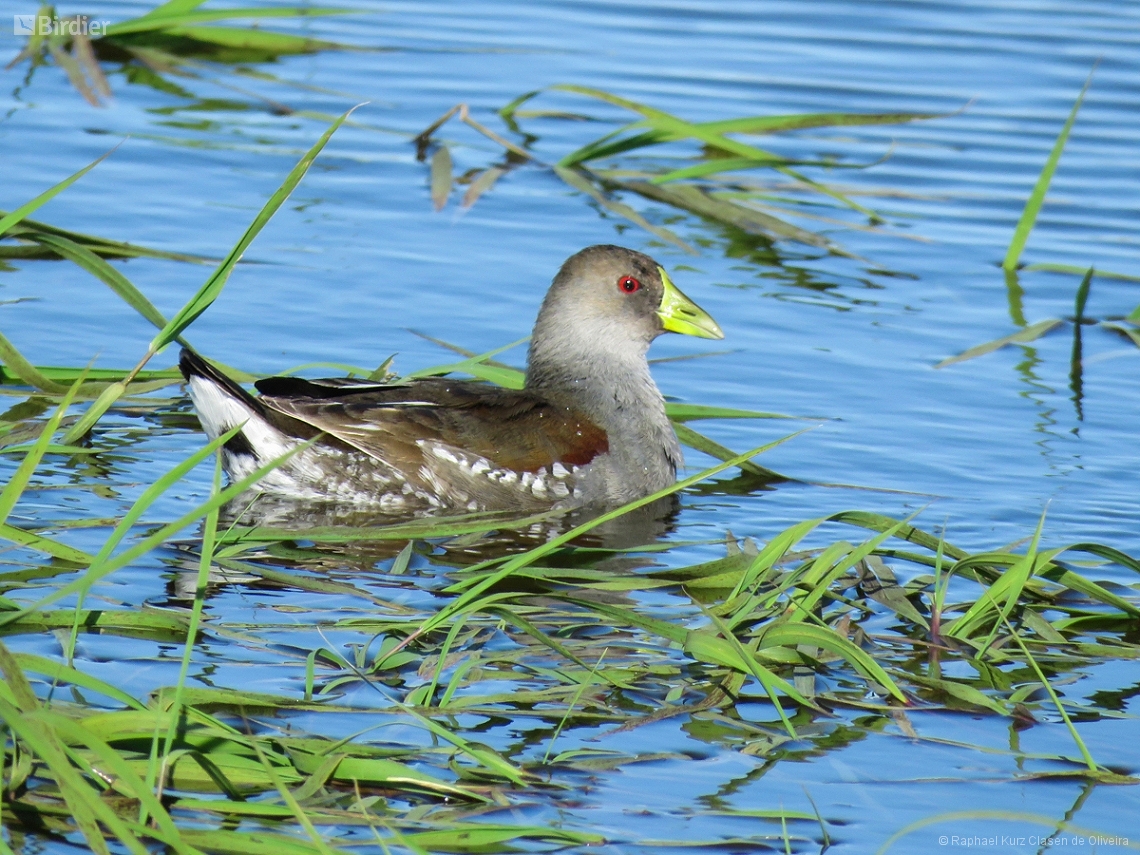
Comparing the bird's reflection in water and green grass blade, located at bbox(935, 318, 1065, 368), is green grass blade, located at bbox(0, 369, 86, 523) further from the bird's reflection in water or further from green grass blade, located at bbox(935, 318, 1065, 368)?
green grass blade, located at bbox(935, 318, 1065, 368)

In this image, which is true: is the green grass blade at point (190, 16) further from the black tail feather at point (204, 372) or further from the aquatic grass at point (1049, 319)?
the aquatic grass at point (1049, 319)

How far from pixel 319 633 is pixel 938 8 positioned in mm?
11675

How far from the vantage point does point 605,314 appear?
7.71 meters

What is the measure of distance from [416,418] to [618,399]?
1.15 meters

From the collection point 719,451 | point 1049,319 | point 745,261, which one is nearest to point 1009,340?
point 1049,319

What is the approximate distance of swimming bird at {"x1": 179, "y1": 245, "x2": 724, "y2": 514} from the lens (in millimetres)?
6512

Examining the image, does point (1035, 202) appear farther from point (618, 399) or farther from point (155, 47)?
point (155, 47)

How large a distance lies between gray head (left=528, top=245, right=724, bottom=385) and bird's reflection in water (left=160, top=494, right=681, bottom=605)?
2.80 ft

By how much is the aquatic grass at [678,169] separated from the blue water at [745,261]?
0.63 feet

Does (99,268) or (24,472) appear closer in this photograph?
(24,472)

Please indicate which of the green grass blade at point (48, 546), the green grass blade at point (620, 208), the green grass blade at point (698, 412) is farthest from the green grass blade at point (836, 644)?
the green grass blade at point (620, 208)

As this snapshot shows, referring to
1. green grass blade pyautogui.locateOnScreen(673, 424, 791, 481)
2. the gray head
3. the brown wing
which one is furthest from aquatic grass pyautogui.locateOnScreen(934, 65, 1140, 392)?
the brown wing

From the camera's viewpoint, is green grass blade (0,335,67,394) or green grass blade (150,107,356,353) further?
A: green grass blade (0,335,67,394)

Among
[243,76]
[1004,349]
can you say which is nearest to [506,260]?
[1004,349]
